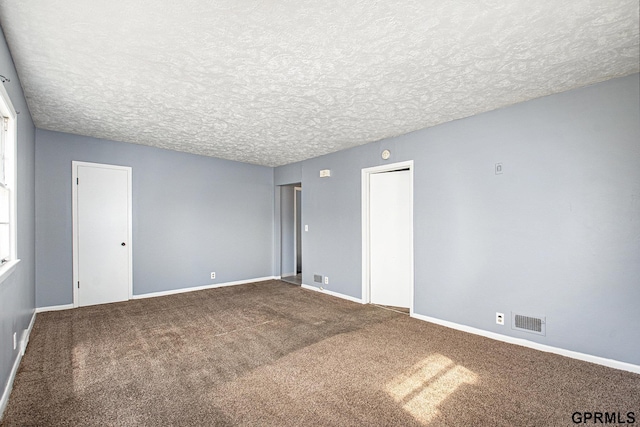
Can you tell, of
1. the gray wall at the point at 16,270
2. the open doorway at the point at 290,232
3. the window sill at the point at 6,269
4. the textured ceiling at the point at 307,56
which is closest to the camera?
the textured ceiling at the point at 307,56

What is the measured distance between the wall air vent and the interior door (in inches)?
222

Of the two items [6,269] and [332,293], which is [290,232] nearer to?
[332,293]

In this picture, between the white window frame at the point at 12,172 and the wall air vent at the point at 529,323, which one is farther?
the wall air vent at the point at 529,323

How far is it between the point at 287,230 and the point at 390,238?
125 inches

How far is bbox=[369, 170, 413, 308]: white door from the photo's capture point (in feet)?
15.1

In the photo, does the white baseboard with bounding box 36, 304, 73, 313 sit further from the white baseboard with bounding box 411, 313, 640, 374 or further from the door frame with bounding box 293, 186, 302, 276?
the white baseboard with bounding box 411, 313, 640, 374

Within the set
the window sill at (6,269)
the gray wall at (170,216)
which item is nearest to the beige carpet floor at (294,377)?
the window sill at (6,269)

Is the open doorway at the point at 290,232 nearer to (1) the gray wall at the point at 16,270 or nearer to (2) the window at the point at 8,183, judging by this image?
(1) the gray wall at the point at 16,270

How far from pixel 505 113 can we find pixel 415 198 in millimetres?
1447

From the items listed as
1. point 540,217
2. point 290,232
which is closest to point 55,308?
point 290,232

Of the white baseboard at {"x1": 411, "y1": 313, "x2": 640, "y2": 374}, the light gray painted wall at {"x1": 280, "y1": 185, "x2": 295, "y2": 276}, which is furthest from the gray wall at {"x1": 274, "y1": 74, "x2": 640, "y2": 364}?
the light gray painted wall at {"x1": 280, "y1": 185, "x2": 295, "y2": 276}

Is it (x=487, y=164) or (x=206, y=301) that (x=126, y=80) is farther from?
(x=487, y=164)

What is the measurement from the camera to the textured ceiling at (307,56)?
181 centimetres

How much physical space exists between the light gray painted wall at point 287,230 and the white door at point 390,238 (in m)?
2.82
